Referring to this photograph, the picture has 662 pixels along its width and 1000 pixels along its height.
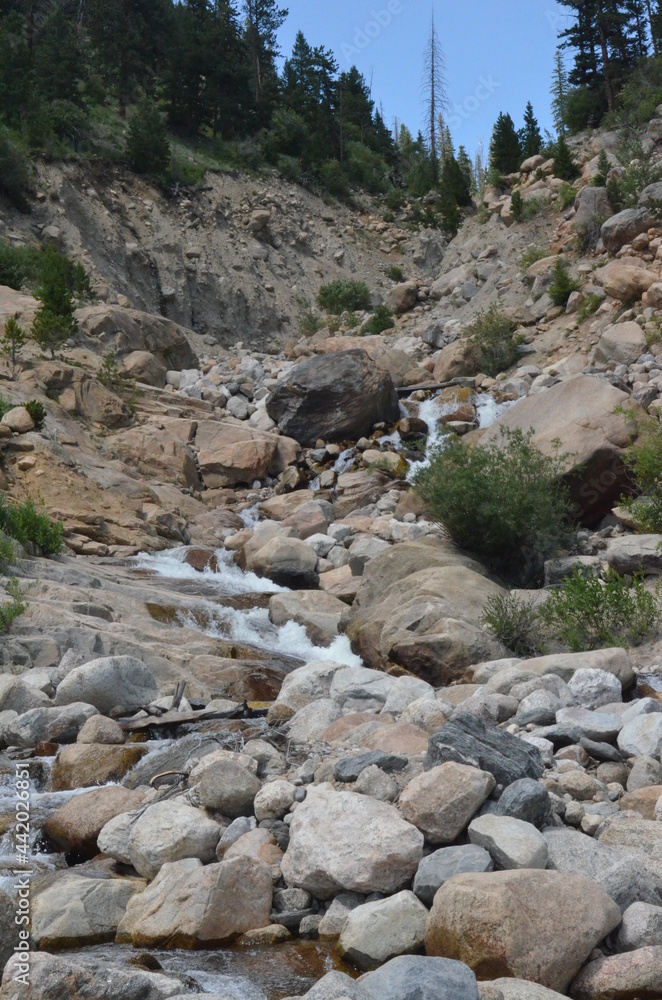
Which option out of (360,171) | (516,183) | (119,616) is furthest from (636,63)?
(119,616)

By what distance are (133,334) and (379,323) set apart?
8382mm

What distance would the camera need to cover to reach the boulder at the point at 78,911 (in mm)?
4262

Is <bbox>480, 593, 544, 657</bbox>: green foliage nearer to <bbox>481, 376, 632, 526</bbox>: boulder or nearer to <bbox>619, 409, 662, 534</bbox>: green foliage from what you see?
<bbox>619, 409, 662, 534</bbox>: green foliage

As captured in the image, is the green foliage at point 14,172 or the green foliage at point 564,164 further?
the green foliage at point 564,164

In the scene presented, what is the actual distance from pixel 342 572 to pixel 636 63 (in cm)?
2471

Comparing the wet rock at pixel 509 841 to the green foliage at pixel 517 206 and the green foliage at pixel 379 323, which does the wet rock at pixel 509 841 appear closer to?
the green foliage at pixel 379 323

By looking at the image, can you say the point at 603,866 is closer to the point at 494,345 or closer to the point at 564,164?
the point at 494,345

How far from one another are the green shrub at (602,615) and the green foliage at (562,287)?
14.5 metres

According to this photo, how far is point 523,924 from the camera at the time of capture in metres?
3.57

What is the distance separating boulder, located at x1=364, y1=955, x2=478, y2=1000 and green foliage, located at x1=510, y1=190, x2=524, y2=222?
88.9 feet

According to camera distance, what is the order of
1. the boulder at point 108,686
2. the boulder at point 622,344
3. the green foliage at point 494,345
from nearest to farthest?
the boulder at point 108,686, the boulder at point 622,344, the green foliage at point 494,345

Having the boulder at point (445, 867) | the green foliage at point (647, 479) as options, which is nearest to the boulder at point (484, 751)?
the boulder at point (445, 867)

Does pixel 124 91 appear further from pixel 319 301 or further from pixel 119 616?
pixel 119 616

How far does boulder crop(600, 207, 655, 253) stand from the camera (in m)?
21.0
